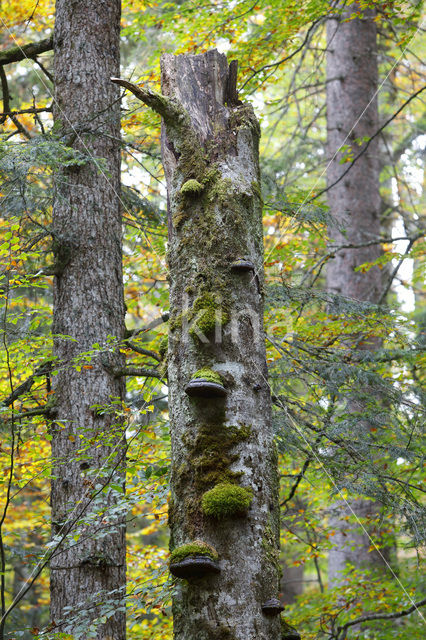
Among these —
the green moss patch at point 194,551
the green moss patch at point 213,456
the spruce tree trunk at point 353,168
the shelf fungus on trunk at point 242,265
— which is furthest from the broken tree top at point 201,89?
the spruce tree trunk at point 353,168

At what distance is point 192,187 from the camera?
3016 mm

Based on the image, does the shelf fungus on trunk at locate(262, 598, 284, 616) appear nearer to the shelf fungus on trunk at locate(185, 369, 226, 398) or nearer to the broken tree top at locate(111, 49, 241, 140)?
the shelf fungus on trunk at locate(185, 369, 226, 398)

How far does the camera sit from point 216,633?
2.26 metres

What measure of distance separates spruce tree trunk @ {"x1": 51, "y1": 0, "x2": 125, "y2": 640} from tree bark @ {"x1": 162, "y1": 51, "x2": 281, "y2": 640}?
174 cm

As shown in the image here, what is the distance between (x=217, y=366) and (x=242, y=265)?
1.64 feet

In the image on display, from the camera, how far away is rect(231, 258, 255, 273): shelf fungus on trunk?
9.29ft

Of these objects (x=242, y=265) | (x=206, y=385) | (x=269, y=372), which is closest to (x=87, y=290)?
(x=269, y=372)

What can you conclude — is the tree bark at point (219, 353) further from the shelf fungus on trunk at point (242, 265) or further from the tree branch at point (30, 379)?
the tree branch at point (30, 379)

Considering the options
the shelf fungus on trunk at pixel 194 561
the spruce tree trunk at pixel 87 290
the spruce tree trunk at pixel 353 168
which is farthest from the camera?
the spruce tree trunk at pixel 353 168

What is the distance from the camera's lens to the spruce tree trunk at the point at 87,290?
4754mm

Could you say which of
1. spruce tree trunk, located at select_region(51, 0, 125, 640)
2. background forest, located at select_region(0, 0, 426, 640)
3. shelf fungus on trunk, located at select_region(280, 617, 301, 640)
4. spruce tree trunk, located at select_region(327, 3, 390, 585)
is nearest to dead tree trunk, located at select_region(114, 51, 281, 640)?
shelf fungus on trunk, located at select_region(280, 617, 301, 640)

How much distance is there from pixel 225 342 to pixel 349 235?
753cm

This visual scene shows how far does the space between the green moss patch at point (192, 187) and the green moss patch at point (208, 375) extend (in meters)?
0.94

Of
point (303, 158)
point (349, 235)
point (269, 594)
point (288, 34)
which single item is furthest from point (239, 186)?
point (303, 158)
